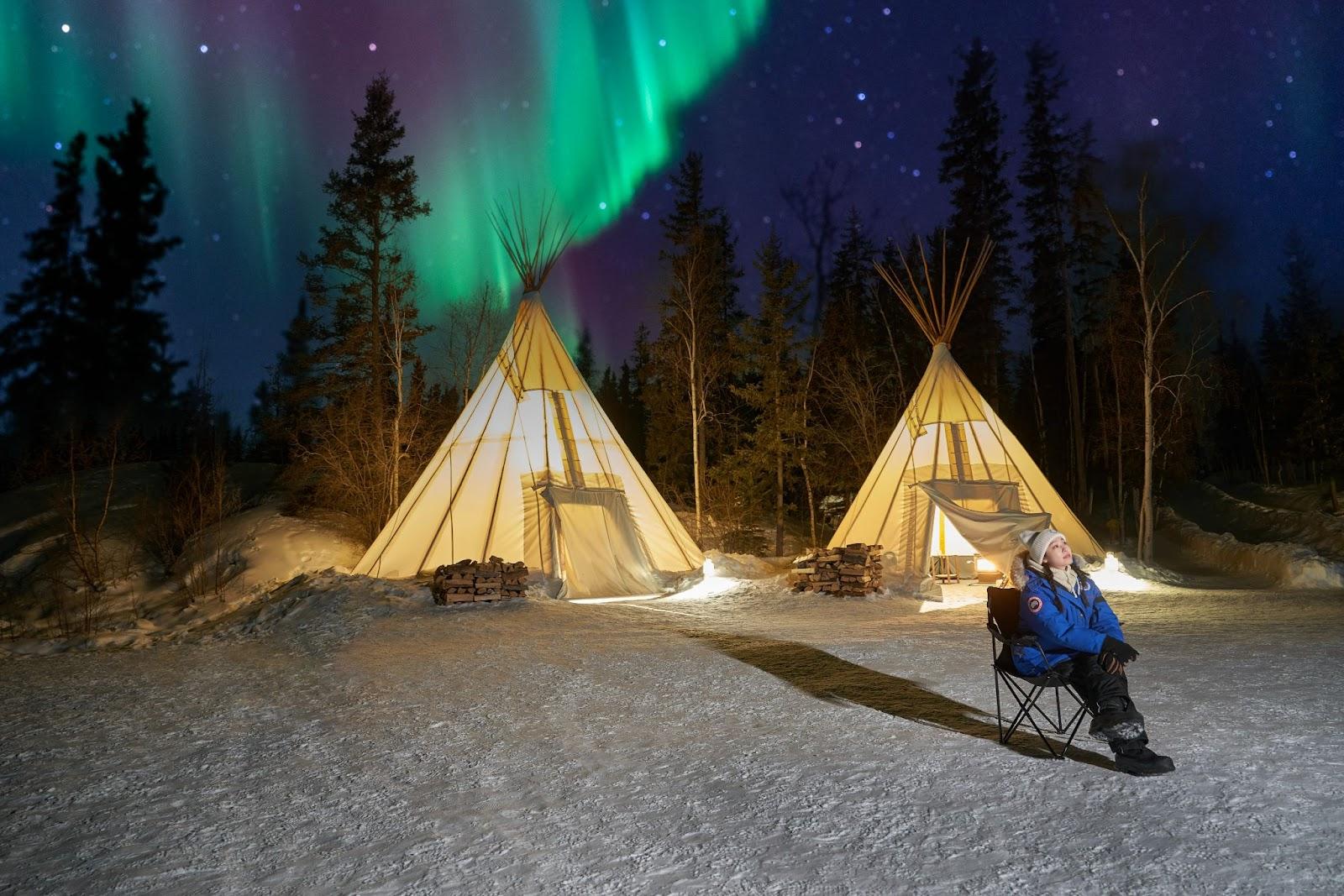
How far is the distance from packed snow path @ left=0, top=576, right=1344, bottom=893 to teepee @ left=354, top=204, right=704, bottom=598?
4323 mm

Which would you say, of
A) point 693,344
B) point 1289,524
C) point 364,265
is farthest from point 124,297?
point 1289,524

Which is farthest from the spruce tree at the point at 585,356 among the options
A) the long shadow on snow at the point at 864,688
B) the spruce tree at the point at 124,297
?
the long shadow on snow at the point at 864,688

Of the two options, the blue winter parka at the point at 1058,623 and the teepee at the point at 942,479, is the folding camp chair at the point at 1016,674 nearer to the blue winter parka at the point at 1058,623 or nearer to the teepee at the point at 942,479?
the blue winter parka at the point at 1058,623

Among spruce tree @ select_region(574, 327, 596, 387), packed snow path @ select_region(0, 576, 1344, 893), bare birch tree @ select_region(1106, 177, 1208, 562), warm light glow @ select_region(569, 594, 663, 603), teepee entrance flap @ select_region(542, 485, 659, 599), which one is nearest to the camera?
packed snow path @ select_region(0, 576, 1344, 893)

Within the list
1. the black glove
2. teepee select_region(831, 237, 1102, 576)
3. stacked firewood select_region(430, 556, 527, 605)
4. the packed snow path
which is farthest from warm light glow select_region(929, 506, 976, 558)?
the black glove

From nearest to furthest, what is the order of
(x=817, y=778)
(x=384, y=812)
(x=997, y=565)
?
1. (x=384, y=812)
2. (x=817, y=778)
3. (x=997, y=565)

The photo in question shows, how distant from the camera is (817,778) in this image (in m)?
3.47

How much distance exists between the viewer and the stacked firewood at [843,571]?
34.9 feet

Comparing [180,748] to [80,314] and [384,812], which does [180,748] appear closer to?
[384,812]

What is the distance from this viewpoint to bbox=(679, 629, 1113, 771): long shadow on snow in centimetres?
409

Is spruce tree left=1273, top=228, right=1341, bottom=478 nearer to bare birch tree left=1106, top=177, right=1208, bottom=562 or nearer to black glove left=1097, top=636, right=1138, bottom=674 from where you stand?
bare birch tree left=1106, top=177, right=1208, bottom=562

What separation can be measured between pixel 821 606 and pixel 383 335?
1200 cm

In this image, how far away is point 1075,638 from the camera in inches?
145

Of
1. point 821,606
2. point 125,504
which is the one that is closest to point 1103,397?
point 821,606
